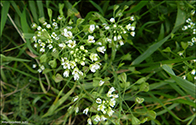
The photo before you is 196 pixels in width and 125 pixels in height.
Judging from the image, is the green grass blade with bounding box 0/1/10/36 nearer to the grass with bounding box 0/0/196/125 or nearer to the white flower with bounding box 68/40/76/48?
the grass with bounding box 0/0/196/125

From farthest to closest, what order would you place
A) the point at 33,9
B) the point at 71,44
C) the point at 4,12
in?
1. the point at 33,9
2. the point at 4,12
3. the point at 71,44

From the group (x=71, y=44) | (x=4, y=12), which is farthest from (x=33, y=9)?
(x=71, y=44)

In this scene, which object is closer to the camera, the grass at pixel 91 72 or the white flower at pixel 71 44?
the white flower at pixel 71 44

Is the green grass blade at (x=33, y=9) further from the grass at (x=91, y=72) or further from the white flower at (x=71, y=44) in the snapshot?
the white flower at (x=71, y=44)

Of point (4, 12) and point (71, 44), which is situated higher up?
point (4, 12)

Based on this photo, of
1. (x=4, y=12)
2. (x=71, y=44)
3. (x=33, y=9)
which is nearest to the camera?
(x=71, y=44)

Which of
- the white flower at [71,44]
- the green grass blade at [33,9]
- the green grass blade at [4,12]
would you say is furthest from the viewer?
the green grass blade at [33,9]

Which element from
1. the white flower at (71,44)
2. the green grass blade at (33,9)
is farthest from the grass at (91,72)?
the white flower at (71,44)

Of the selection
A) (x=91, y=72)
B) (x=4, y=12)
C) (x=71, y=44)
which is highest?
(x=4, y=12)

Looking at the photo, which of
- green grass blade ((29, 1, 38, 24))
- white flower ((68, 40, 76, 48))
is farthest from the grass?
white flower ((68, 40, 76, 48))

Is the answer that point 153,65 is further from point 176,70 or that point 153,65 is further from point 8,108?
point 8,108

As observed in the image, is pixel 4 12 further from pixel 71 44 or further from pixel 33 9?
pixel 71 44
